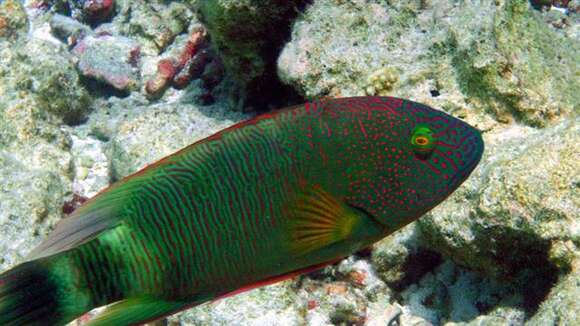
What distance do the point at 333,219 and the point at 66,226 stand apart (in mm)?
1000

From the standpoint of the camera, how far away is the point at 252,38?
594 cm

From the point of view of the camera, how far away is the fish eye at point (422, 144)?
Answer: 1849 mm

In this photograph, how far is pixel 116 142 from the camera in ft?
19.8

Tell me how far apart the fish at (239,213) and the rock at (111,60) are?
23.5ft

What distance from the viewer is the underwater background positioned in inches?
136

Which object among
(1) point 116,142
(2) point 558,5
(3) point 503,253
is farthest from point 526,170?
(2) point 558,5

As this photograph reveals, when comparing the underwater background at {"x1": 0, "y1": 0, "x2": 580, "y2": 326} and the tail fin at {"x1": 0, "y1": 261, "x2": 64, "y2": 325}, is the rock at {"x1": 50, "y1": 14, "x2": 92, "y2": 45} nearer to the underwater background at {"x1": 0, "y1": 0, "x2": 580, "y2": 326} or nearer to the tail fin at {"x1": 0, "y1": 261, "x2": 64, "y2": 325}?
the underwater background at {"x1": 0, "y1": 0, "x2": 580, "y2": 326}

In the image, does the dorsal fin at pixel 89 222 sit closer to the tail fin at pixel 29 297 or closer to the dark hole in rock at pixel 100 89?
the tail fin at pixel 29 297

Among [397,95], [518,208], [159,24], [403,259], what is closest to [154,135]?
→ [397,95]

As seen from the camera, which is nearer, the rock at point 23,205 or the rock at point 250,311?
the rock at point 250,311

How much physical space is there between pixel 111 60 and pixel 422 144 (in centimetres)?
793

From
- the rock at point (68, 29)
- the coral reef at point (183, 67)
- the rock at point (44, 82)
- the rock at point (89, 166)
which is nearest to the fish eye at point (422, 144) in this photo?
the rock at point (89, 166)

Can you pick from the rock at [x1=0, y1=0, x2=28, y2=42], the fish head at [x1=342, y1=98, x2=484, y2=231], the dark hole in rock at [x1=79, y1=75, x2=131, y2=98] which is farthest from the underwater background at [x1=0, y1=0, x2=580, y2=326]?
the rock at [x1=0, y1=0, x2=28, y2=42]

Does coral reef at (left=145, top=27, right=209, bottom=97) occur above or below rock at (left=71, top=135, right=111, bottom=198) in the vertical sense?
above
